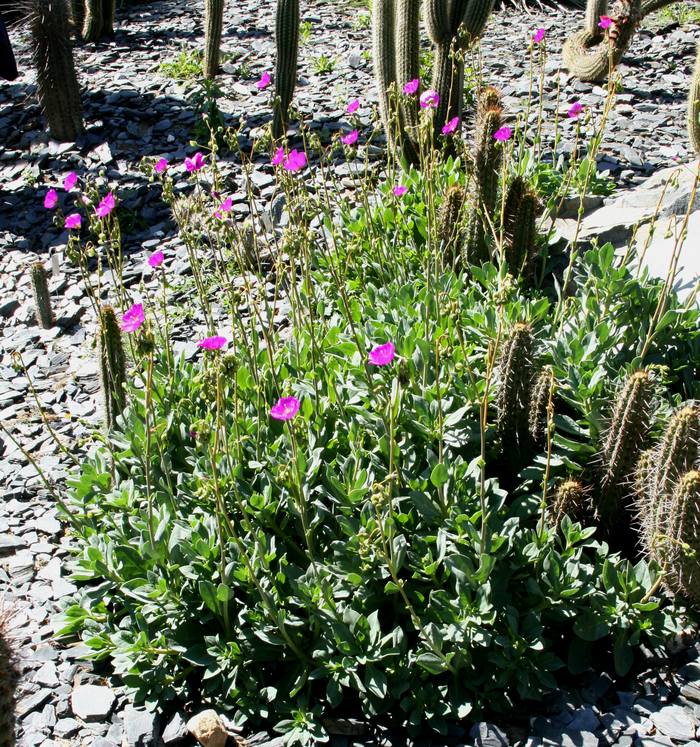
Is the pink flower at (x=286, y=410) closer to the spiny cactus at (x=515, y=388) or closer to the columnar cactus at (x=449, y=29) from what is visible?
the spiny cactus at (x=515, y=388)

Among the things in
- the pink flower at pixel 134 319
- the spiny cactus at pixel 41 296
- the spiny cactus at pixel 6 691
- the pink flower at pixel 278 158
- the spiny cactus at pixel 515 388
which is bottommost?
the spiny cactus at pixel 41 296

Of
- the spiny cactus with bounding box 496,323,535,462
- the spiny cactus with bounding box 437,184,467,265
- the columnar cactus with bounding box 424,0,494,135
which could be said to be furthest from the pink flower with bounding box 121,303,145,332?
the columnar cactus with bounding box 424,0,494,135

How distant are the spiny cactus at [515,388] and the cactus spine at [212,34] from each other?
5847 millimetres

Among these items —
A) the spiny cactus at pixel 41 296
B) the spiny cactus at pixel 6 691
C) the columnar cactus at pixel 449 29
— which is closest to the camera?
the spiny cactus at pixel 6 691

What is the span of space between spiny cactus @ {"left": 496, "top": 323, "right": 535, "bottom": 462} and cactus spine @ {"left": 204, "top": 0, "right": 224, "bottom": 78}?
5847 mm

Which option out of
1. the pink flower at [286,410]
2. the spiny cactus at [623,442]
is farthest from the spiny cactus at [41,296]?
the spiny cactus at [623,442]

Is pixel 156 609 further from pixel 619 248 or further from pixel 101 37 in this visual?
pixel 101 37

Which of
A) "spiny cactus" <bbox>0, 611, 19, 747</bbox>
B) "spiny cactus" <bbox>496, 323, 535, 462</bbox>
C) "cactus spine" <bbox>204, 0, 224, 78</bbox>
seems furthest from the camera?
"cactus spine" <bbox>204, 0, 224, 78</bbox>

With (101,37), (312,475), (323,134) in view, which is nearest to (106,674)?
(312,475)

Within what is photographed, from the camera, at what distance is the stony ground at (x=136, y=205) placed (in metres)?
2.61

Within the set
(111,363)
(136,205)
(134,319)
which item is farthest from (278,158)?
(136,205)

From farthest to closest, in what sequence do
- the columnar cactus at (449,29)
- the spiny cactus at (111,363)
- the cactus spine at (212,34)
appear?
the cactus spine at (212,34), the columnar cactus at (449,29), the spiny cactus at (111,363)

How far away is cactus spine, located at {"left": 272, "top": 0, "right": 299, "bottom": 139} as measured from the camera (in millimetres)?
6420

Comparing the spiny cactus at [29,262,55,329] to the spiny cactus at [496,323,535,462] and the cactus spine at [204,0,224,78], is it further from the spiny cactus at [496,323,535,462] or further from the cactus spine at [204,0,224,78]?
the cactus spine at [204,0,224,78]
